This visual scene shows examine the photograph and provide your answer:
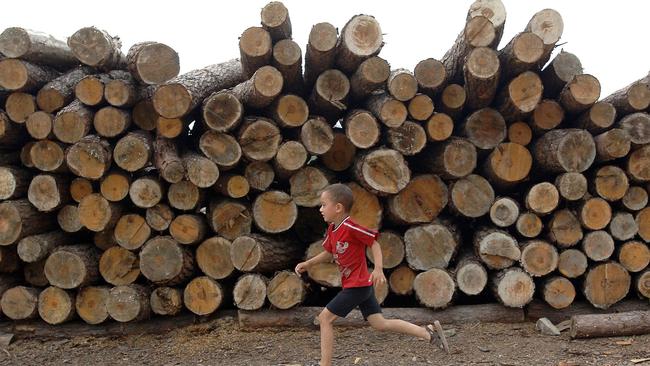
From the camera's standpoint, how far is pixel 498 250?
4.84 meters

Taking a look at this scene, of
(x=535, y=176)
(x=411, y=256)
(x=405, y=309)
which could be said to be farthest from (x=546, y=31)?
(x=405, y=309)

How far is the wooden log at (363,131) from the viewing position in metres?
4.74

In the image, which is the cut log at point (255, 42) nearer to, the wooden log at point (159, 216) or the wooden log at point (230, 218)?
the wooden log at point (230, 218)

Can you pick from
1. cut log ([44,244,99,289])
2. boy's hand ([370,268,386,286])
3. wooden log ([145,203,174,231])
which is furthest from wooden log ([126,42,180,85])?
boy's hand ([370,268,386,286])

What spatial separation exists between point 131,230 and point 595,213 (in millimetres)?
3978

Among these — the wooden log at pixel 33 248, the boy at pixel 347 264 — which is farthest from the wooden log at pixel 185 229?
the boy at pixel 347 264

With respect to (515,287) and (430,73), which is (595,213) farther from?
(430,73)

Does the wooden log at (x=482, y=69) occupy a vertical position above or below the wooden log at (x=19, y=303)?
above

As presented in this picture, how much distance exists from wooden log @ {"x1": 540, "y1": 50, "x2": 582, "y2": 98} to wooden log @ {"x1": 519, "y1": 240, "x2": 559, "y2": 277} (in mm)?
1404

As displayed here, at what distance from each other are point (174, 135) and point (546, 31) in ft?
A: 10.6

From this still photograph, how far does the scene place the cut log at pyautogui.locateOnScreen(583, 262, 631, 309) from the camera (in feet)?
16.2

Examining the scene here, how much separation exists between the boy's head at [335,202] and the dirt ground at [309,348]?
124 centimetres

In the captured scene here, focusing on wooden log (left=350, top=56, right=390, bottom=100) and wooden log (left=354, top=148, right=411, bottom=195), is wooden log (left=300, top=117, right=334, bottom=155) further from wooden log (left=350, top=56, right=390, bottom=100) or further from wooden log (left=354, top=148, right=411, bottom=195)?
wooden log (left=350, top=56, right=390, bottom=100)

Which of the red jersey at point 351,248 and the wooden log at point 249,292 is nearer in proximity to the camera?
the red jersey at point 351,248
